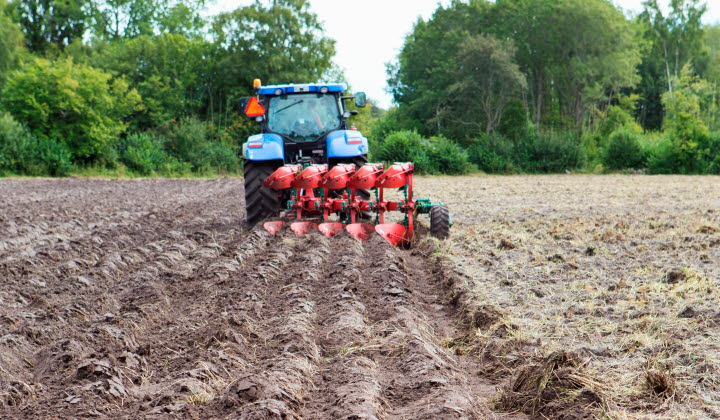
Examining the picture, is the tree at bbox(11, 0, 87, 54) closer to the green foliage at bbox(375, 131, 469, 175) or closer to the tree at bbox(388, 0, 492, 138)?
the tree at bbox(388, 0, 492, 138)

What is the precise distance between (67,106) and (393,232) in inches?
815

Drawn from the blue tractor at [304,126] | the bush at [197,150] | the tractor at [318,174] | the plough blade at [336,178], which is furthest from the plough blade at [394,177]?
the bush at [197,150]

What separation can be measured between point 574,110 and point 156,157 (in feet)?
80.4

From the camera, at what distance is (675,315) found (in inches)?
186

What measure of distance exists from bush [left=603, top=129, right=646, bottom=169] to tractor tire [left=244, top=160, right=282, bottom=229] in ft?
82.5

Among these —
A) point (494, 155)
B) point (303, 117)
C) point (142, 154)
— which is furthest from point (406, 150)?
point (303, 117)

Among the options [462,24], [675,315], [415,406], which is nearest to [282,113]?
[675,315]

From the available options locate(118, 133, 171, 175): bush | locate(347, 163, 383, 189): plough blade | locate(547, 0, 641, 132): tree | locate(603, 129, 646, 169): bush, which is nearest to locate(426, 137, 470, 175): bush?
locate(603, 129, 646, 169): bush

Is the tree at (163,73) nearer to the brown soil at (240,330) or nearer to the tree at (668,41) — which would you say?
the brown soil at (240,330)

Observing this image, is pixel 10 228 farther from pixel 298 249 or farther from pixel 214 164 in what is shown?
pixel 214 164

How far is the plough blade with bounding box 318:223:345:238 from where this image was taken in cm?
838

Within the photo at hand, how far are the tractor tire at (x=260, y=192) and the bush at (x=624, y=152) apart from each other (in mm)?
25151

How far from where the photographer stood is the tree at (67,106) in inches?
974

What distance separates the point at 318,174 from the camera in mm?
8453
